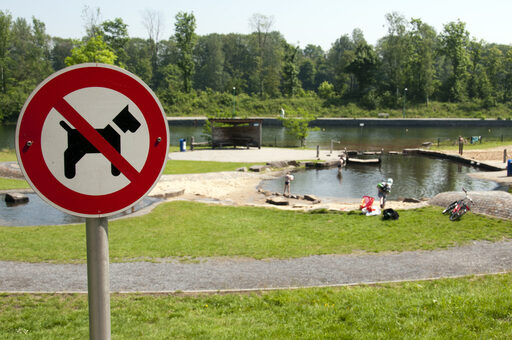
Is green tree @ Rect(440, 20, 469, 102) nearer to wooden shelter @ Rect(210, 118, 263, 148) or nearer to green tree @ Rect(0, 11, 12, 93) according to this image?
wooden shelter @ Rect(210, 118, 263, 148)

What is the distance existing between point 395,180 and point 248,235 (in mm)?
22045

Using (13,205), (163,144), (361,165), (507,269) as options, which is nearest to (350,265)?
(507,269)

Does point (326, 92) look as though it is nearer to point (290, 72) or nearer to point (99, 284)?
point (290, 72)

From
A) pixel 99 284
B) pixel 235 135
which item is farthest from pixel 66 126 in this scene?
pixel 235 135

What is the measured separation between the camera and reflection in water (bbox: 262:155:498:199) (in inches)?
1180

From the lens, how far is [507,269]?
34.3ft

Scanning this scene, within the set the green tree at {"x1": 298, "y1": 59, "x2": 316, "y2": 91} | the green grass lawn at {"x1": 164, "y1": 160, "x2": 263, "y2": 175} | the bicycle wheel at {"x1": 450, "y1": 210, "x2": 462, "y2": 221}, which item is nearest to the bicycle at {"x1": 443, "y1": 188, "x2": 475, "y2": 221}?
the bicycle wheel at {"x1": 450, "y1": 210, "x2": 462, "y2": 221}

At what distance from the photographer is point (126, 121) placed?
87.7 inches

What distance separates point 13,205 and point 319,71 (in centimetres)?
12891

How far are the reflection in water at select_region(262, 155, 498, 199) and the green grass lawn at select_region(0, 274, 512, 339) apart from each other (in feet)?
71.6

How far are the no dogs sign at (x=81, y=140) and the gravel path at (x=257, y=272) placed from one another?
22.3 feet

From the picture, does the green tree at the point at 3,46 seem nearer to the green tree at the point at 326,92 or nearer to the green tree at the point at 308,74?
the green tree at the point at 326,92

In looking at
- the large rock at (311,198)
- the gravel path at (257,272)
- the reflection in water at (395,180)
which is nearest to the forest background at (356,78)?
the reflection in water at (395,180)

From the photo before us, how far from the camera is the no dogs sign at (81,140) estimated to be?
2.11 meters
